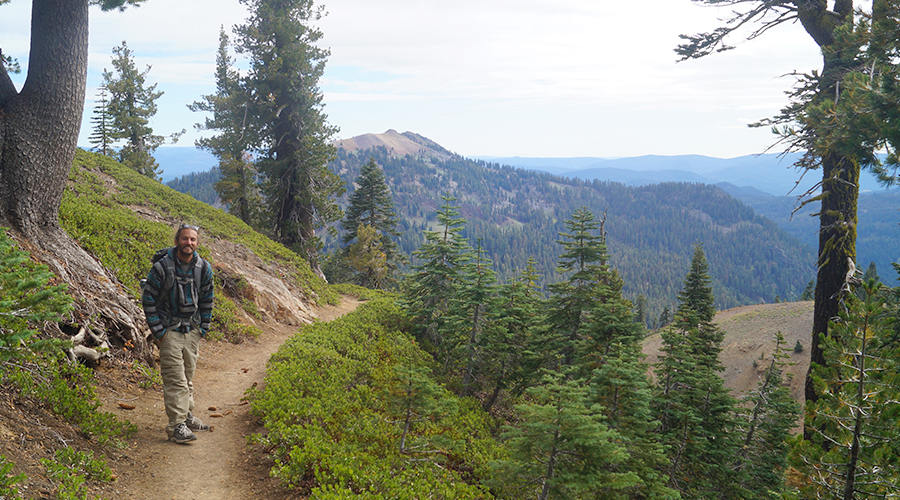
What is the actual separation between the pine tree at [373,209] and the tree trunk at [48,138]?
30360 millimetres

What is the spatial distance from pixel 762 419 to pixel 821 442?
55.6ft

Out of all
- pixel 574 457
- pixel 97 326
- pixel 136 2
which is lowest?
pixel 574 457

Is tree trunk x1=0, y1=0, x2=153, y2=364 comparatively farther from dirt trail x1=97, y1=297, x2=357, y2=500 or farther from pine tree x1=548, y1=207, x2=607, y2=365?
pine tree x1=548, y1=207, x2=607, y2=365

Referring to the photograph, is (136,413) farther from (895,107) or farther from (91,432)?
(895,107)

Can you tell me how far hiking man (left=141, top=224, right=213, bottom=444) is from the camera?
6.20m

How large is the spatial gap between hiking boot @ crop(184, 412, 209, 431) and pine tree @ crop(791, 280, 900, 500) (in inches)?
332

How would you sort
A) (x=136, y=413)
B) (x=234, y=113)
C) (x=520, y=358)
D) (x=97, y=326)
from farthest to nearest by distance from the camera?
1. (x=234, y=113)
2. (x=520, y=358)
3. (x=97, y=326)
4. (x=136, y=413)

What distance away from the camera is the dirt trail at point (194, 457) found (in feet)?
17.7

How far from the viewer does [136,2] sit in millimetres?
8953

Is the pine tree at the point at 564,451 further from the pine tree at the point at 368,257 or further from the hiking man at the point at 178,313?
the pine tree at the point at 368,257

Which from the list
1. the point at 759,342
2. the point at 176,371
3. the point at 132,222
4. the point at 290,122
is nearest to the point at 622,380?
the point at 176,371

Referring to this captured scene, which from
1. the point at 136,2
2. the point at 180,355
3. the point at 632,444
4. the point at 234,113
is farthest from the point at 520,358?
the point at 234,113

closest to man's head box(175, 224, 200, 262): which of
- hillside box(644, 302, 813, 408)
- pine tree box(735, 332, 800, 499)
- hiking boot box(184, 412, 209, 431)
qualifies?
hiking boot box(184, 412, 209, 431)

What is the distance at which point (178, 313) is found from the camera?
630cm
